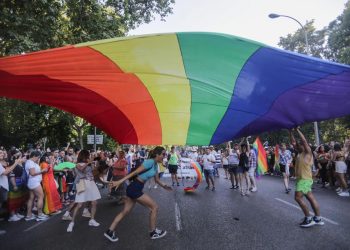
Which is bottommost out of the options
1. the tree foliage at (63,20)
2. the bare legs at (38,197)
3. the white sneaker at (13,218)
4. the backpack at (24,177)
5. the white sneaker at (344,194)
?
the white sneaker at (13,218)

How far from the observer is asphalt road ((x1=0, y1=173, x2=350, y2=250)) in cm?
605

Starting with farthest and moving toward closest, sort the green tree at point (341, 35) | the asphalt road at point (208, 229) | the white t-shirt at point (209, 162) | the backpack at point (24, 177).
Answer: the green tree at point (341, 35) < the white t-shirt at point (209, 162) < the backpack at point (24, 177) < the asphalt road at point (208, 229)

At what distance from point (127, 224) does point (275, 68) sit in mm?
4943

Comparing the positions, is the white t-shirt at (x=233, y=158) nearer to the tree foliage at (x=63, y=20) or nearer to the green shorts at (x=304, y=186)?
the green shorts at (x=304, y=186)

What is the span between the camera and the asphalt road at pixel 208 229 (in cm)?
605

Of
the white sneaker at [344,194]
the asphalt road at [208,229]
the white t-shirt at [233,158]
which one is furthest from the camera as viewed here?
the white t-shirt at [233,158]

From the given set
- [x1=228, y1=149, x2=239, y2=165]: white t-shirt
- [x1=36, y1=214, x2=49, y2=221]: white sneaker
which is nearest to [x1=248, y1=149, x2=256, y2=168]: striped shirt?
[x1=228, y1=149, x2=239, y2=165]: white t-shirt

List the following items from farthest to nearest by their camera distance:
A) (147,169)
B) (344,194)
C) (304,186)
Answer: (344,194)
(304,186)
(147,169)

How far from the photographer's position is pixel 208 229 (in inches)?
284

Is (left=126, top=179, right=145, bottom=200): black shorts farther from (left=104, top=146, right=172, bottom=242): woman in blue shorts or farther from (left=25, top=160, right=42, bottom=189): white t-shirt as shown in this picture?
(left=25, top=160, right=42, bottom=189): white t-shirt

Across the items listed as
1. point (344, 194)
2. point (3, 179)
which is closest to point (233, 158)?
point (344, 194)

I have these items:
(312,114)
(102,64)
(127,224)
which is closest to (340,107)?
(312,114)

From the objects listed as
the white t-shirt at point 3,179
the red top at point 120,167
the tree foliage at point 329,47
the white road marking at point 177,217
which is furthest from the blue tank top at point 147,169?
the tree foliage at point 329,47

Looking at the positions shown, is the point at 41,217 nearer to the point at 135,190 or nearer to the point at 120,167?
the point at 120,167
